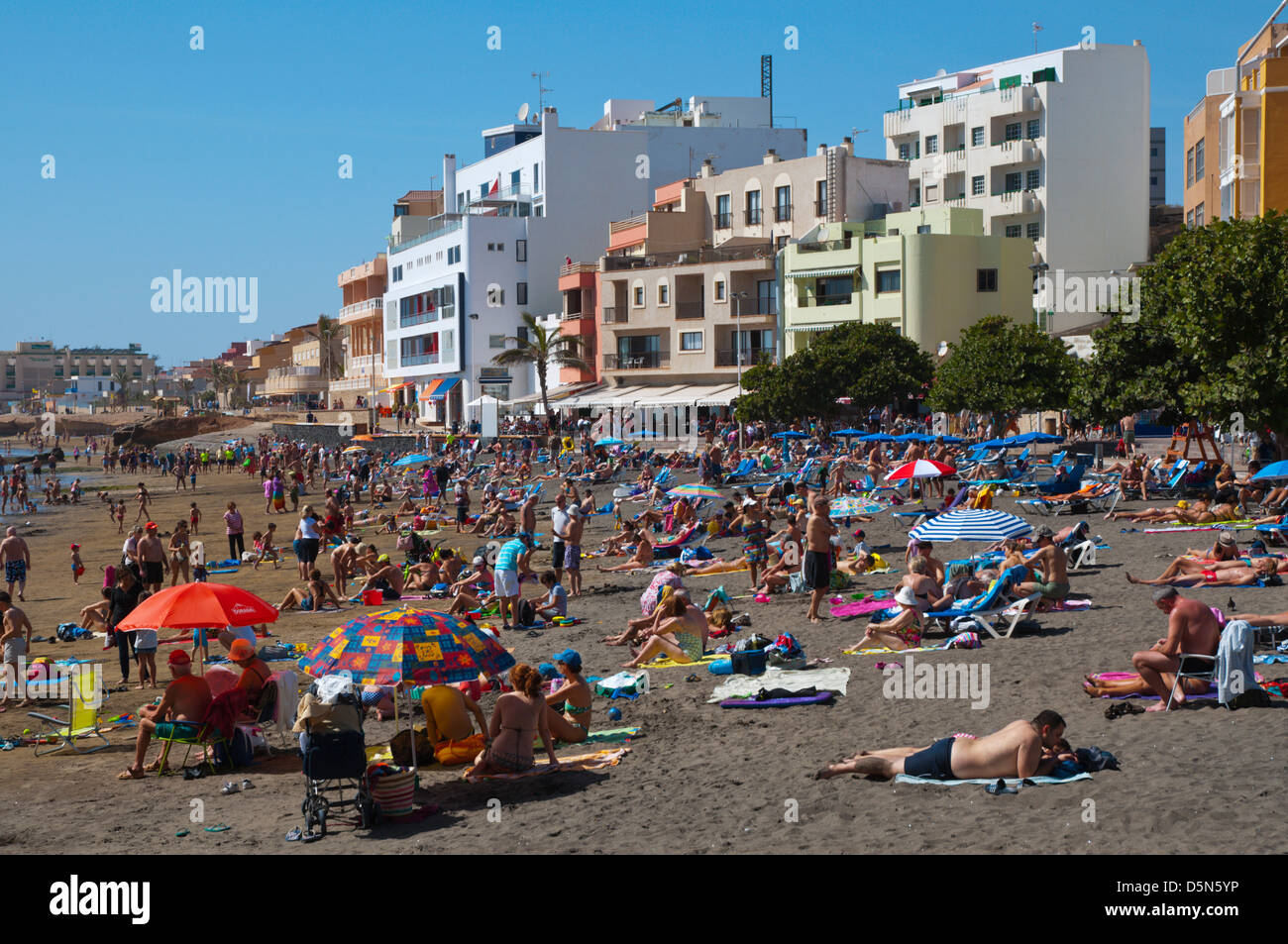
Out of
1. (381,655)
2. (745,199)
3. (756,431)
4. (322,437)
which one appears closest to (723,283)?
(745,199)

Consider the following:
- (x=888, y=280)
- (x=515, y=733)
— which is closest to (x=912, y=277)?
(x=888, y=280)

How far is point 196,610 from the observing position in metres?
10.8

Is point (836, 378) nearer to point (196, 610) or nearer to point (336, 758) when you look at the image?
point (196, 610)

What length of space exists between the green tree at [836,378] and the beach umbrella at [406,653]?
33.0m

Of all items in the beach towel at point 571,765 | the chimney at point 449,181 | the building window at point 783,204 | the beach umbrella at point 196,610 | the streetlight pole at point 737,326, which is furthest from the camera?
the chimney at point 449,181

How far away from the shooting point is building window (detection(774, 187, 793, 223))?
5731cm

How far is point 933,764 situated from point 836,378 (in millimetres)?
34539

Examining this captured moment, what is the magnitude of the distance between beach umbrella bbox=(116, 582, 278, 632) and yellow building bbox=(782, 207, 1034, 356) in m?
40.2

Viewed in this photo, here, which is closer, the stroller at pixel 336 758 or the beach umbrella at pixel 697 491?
the stroller at pixel 336 758

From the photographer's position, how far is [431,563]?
20.7m

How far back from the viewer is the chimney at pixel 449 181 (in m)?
83.3

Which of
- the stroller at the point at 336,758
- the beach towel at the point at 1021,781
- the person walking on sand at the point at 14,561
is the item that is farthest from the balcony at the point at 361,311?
the beach towel at the point at 1021,781

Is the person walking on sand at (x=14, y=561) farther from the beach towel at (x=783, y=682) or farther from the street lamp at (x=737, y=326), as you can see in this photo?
the street lamp at (x=737, y=326)
